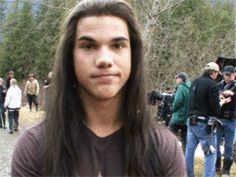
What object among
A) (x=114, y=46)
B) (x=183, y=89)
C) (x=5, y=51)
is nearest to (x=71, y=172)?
(x=114, y=46)

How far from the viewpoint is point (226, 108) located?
22.8 ft

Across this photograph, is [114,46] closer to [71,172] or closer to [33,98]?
[71,172]

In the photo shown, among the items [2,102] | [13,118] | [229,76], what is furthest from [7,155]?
[229,76]

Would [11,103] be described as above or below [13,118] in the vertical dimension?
above

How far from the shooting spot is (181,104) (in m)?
7.94

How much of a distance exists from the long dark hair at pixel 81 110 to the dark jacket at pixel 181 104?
6.13 m

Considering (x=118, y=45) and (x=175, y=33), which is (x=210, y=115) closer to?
(x=118, y=45)

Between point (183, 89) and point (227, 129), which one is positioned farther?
point (183, 89)

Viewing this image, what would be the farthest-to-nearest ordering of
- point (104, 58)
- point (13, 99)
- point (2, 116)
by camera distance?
point (2, 116) → point (13, 99) → point (104, 58)

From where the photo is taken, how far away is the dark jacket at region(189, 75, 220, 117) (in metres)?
6.39

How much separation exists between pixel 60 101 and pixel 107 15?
0.36m

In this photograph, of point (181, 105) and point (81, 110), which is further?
point (181, 105)

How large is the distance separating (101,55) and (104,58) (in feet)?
0.07

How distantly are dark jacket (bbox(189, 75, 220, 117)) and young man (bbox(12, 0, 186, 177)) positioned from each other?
468cm
